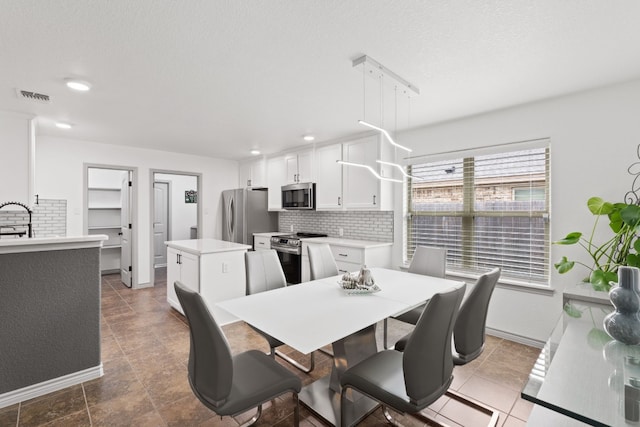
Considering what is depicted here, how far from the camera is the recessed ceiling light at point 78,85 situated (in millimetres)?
2469

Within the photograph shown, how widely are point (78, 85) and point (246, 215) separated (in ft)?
10.7

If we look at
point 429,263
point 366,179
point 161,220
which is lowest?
point 429,263

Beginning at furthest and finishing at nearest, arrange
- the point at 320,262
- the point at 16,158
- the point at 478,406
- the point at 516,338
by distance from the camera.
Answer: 1. the point at 16,158
2. the point at 516,338
3. the point at 320,262
4. the point at 478,406

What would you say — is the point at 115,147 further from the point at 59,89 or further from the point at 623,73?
the point at 623,73

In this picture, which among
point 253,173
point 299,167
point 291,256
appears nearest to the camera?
point 291,256

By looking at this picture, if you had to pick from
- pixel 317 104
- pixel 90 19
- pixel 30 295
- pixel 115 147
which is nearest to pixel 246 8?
pixel 90 19

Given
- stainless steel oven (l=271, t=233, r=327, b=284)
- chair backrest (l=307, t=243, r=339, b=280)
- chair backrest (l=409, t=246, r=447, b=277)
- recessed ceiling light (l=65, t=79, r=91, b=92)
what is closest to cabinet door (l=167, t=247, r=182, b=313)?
stainless steel oven (l=271, t=233, r=327, b=284)

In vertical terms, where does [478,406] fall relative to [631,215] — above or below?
below

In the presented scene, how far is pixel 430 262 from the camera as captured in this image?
9.80ft

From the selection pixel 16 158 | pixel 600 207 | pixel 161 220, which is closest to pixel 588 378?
pixel 600 207

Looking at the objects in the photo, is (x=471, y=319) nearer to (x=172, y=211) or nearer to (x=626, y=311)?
(x=626, y=311)

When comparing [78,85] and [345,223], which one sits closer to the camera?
[78,85]

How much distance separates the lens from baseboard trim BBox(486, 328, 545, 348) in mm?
2979

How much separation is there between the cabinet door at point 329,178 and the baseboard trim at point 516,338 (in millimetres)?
2396
